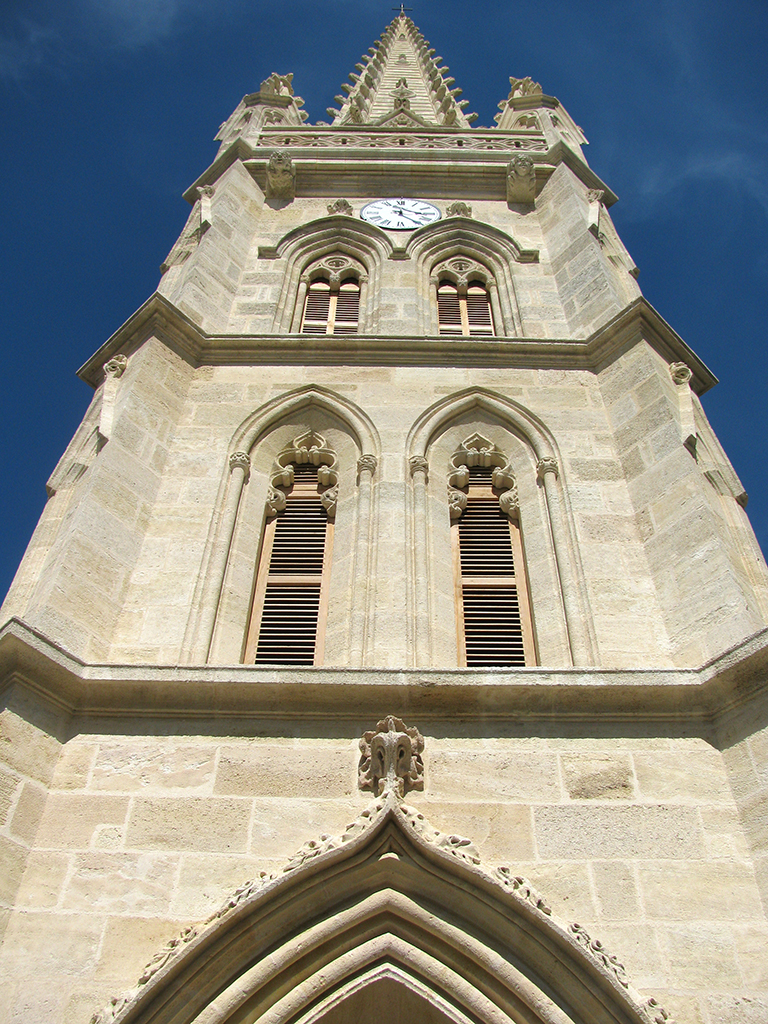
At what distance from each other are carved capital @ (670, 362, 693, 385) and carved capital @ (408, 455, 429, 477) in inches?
116

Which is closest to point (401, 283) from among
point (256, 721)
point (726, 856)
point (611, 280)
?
point (611, 280)

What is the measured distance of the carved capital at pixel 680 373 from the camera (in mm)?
11750

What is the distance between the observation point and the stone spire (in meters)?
26.5

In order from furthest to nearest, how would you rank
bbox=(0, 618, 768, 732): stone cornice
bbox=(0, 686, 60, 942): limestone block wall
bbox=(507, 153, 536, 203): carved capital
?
1. bbox=(507, 153, 536, 203): carved capital
2. bbox=(0, 618, 768, 732): stone cornice
3. bbox=(0, 686, 60, 942): limestone block wall

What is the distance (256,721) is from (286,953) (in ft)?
5.88

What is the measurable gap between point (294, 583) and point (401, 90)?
21296 millimetres

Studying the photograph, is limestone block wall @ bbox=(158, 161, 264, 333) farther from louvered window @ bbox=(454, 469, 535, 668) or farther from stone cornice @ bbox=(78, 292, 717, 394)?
louvered window @ bbox=(454, 469, 535, 668)

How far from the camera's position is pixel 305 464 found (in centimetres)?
1170

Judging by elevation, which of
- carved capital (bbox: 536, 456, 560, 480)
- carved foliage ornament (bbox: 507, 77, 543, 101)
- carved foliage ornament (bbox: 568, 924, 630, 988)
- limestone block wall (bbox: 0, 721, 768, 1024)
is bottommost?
carved foliage ornament (bbox: 568, 924, 630, 988)

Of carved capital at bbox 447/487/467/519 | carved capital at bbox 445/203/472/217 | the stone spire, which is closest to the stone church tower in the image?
carved capital at bbox 447/487/467/519

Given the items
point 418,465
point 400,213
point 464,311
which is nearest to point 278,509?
point 418,465

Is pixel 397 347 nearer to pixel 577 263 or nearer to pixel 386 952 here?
pixel 577 263

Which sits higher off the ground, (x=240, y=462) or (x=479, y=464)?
(x=479, y=464)

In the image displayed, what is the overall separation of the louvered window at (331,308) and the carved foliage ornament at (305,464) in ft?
10.9
